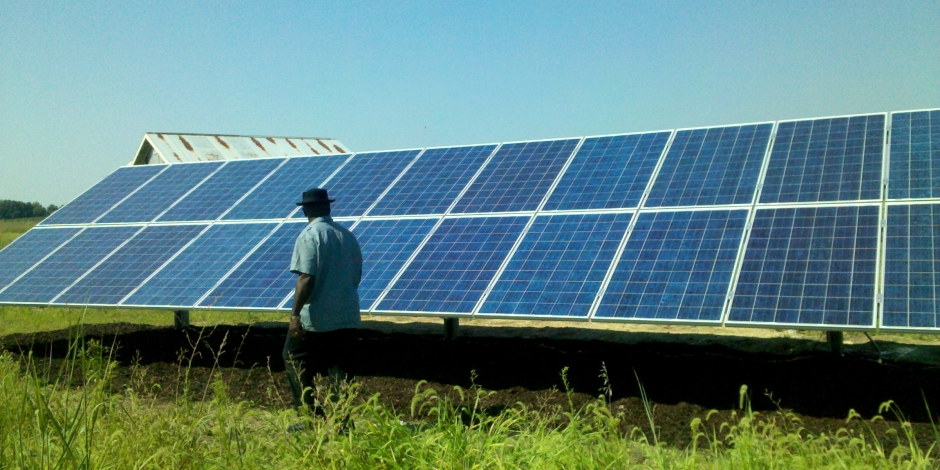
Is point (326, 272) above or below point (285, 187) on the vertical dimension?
above

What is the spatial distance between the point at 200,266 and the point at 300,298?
514cm

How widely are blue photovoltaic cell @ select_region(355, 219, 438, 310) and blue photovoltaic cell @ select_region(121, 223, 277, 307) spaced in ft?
5.82

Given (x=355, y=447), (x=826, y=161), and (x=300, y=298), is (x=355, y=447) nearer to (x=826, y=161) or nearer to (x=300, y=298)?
(x=300, y=298)

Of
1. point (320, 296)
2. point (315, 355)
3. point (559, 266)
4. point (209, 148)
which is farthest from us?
point (209, 148)

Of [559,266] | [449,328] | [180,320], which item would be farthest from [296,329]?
[180,320]

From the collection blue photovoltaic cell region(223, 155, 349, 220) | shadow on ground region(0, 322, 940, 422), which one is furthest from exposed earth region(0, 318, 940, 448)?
blue photovoltaic cell region(223, 155, 349, 220)

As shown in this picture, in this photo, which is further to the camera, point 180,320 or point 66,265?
point 180,320

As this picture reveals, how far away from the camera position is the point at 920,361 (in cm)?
994

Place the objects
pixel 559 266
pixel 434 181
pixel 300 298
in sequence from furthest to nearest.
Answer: pixel 434 181 < pixel 559 266 < pixel 300 298

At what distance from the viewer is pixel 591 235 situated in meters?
10.0

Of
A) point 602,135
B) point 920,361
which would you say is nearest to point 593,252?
point 602,135

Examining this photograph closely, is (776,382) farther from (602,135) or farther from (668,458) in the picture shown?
(602,135)

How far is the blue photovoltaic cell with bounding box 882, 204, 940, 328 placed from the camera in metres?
7.54

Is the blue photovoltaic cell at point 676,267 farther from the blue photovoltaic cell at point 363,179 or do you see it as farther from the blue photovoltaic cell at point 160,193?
the blue photovoltaic cell at point 160,193
